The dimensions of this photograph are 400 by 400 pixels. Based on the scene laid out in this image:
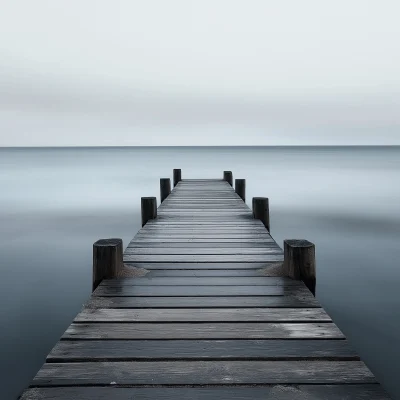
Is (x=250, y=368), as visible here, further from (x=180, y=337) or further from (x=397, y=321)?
(x=397, y=321)

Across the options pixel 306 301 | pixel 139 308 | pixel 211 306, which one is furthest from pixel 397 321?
pixel 139 308

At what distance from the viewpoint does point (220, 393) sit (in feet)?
5.82

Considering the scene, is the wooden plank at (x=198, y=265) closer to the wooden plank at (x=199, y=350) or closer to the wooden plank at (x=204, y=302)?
the wooden plank at (x=204, y=302)

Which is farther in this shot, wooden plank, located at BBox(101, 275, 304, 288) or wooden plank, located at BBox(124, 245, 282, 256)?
wooden plank, located at BBox(124, 245, 282, 256)

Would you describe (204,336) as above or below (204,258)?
below

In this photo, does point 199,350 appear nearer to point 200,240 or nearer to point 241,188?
point 200,240

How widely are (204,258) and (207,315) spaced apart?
1384mm

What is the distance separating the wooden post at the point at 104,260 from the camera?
3.22 metres

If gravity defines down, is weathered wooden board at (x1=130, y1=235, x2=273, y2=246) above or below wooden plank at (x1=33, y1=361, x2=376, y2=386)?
above

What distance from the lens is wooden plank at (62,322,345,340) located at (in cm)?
228

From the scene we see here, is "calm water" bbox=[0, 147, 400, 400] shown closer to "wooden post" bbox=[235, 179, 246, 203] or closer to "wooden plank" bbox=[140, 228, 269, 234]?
"wooden plank" bbox=[140, 228, 269, 234]

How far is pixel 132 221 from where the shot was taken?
45.1ft

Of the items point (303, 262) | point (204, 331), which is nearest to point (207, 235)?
point (303, 262)

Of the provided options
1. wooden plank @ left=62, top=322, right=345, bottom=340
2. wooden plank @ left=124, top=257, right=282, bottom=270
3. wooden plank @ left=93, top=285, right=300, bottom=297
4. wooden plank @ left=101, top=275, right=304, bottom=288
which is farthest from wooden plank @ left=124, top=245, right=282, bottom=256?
wooden plank @ left=62, top=322, right=345, bottom=340
